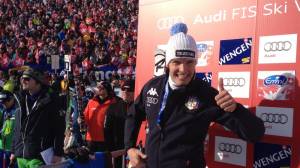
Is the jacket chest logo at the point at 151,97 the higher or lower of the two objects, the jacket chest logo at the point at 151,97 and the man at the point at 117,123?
the higher

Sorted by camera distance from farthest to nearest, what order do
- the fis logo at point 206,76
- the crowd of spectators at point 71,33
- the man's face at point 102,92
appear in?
1. the crowd of spectators at point 71,33
2. the man's face at point 102,92
3. the fis logo at point 206,76

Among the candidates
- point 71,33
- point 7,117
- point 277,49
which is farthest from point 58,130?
point 71,33

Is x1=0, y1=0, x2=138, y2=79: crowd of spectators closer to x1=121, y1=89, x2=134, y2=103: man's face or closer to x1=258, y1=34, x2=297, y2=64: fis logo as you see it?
x1=121, y1=89, x2=134, y2=103: man's face

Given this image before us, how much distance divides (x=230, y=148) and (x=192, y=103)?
75 centimetres

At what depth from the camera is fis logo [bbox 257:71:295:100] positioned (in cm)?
319

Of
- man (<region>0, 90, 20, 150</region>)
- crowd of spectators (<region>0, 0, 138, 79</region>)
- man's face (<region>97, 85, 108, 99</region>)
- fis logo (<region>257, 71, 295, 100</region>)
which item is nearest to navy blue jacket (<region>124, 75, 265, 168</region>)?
fis logo (<region>257, 71, 295, 100</region>)

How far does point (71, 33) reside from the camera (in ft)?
69.6

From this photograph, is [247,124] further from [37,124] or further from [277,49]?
[37,124]

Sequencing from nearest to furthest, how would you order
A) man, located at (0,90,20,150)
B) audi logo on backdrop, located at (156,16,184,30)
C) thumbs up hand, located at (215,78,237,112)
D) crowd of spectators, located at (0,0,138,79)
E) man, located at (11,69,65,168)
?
thumbs up hand, located at (215,78,237,112)
audi logo on backdrop, located at (156,16,184,30)
man, located at (11,69,65,168)
man, located at (0,90,20,150)
crowd of spectators, located at (0,0,138,79)

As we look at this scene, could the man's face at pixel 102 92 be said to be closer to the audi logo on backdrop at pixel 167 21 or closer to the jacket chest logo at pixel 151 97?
the audi logo on backdrop at pixel 167 21

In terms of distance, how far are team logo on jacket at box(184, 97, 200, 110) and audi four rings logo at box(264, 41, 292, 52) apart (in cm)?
74

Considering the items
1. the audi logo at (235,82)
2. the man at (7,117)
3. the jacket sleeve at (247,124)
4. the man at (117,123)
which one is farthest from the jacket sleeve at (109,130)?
the jacket sleeve at (247,124)

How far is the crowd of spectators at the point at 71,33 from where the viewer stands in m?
17.0

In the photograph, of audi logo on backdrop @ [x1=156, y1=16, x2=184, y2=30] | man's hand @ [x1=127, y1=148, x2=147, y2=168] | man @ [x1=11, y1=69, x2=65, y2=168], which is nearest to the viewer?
man's hand @ [x1=127, y1=148, x2=147, y2=168]
